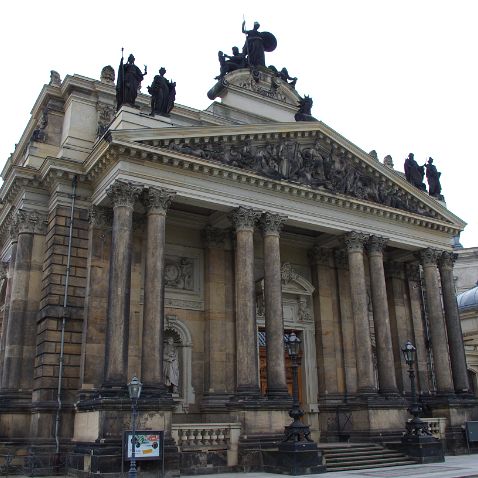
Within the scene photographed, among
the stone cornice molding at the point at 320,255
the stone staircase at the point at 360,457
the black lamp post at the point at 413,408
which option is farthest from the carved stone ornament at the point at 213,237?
the stone staircase at the point at 360,457

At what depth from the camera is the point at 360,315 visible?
27.2 meters

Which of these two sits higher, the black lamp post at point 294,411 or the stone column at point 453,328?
the stone column at point 453,328

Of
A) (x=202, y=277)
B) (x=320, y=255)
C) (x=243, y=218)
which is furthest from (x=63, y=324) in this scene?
(x=320, y=255)

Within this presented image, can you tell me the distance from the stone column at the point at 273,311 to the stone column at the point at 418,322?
11742mm

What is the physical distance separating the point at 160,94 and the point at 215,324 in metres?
10.3

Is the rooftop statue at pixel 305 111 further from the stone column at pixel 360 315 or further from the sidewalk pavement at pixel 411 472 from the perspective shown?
the sidewalk pavement at pixel 411 472

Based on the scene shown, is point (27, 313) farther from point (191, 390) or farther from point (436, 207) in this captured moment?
point (436, 207)

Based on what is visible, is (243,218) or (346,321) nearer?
(243,218)

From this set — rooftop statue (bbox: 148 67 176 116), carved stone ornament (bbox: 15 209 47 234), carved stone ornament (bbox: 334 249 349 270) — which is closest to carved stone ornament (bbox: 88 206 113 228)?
carved stone ornament (bbox: 15 209 47 234)

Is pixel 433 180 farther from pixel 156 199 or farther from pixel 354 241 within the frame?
pixel 156 199

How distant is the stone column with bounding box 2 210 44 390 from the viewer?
939 inches

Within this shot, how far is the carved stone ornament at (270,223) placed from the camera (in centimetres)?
2556

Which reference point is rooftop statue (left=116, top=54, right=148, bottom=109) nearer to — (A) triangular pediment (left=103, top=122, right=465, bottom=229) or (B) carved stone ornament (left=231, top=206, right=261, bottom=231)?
(A) triangular pediment (left=103, top=122, right=465, bottom=229)

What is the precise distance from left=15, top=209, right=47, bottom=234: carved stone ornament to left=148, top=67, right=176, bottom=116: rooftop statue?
6790mm
